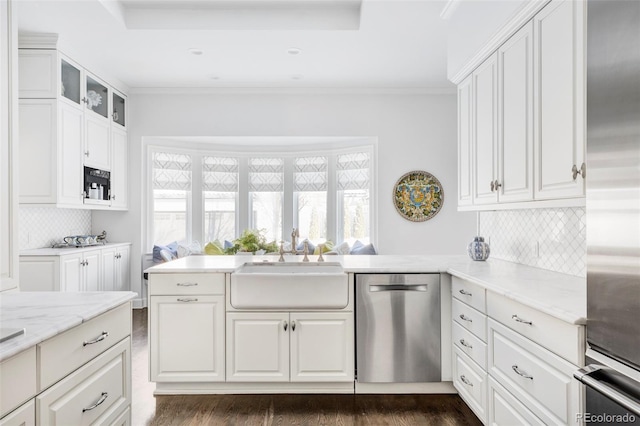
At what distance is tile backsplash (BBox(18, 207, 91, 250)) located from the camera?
3900 millimetres

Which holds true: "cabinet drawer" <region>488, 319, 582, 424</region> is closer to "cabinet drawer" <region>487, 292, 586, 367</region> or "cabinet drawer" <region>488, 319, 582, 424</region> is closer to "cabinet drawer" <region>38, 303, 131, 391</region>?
"cabinet drawer" <region>487, 292, 586, 367</region>

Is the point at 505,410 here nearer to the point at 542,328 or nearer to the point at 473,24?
the point at 542,328

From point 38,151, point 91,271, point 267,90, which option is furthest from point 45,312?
point 267,90

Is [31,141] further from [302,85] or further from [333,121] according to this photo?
[333,121]

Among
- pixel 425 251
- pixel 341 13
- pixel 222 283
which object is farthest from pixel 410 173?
pixel 222 283

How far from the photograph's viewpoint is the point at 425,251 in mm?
5250

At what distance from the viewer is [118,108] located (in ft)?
16.4

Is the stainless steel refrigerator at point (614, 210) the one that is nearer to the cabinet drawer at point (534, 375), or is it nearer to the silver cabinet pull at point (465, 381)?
the cabinet drawer at point (534, 375)

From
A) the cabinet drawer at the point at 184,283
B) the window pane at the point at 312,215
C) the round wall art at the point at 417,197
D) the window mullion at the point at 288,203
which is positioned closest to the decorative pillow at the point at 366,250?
the round wall art at the point at 417,197

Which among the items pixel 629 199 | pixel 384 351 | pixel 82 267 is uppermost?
pixel 629 199

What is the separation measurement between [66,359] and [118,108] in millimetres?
4517

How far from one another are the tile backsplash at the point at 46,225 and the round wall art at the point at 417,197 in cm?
395

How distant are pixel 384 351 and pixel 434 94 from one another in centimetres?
377

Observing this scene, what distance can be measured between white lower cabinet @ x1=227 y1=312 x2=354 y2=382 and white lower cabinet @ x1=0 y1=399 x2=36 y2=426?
152cm
